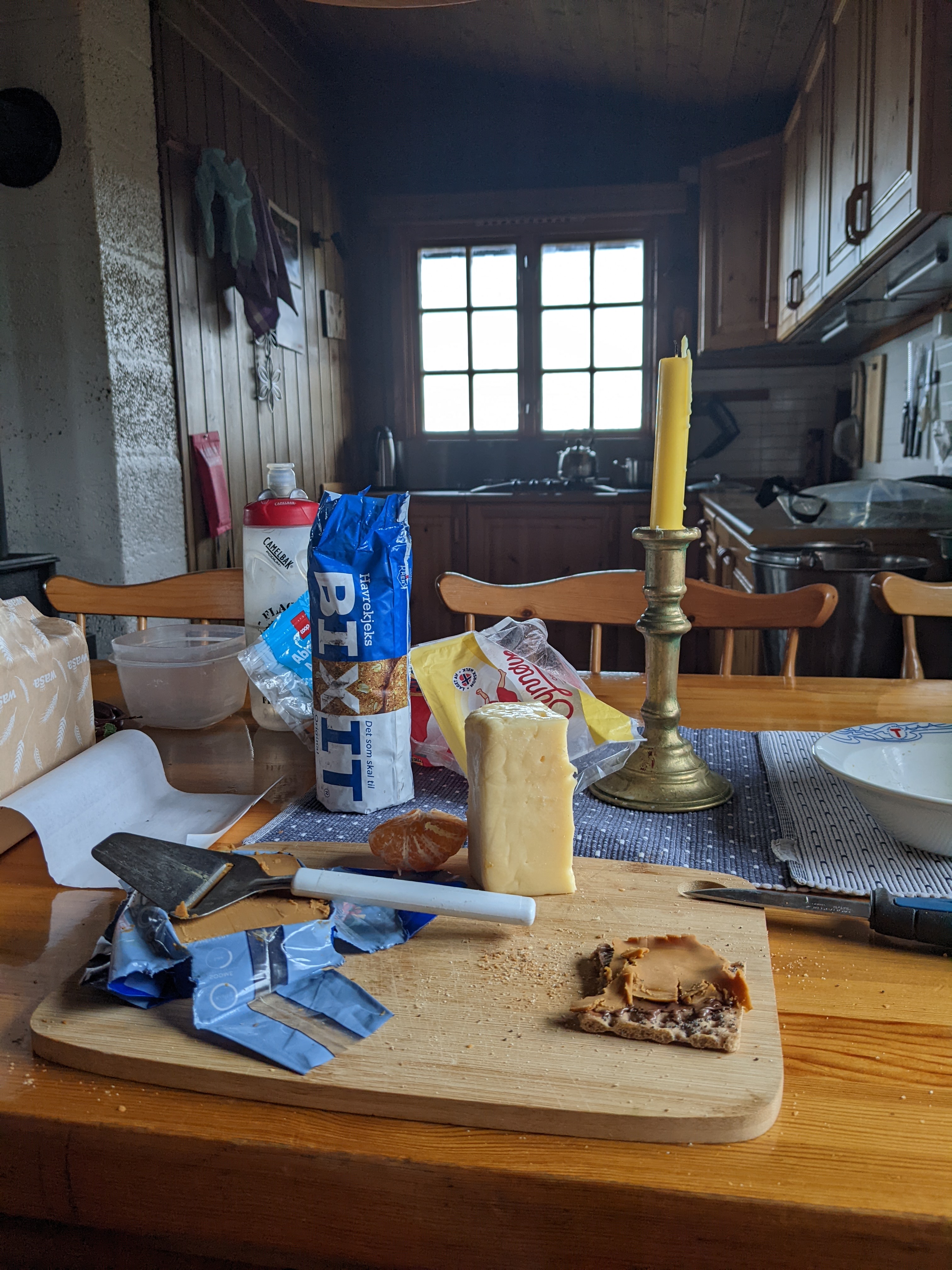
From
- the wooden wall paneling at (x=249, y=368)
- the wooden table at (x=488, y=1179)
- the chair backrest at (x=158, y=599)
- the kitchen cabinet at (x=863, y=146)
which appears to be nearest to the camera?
the wooden table at (x=488, y=1179)

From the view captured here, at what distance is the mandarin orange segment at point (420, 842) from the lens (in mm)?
594

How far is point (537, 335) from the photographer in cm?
478

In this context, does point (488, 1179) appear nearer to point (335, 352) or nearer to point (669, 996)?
point (669, 996)

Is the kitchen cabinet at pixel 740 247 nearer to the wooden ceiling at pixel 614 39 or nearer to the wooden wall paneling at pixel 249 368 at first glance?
the wooden ceiling at pixel 614 39

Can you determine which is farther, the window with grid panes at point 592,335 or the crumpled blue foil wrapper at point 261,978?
the window with grid panes at point 592,335

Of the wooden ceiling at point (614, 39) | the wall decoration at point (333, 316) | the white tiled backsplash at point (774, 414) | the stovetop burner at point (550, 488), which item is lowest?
the stovetop burner at point (550, 488)

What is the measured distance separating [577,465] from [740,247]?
121 centimetres

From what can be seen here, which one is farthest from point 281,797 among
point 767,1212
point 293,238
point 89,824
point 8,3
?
point 293,238

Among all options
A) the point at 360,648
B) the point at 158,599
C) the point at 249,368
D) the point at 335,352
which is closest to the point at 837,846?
the point at 360,648

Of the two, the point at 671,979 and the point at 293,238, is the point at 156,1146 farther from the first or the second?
the point at 293,238

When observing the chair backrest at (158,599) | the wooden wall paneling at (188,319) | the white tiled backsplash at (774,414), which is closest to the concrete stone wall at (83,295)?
the wooden wall paneling at (188,319)

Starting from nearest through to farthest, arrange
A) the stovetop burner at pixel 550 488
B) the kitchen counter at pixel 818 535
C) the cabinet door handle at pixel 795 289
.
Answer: the kitchen counter at pixel 818 535
the cabinet door handle at pixel 795 289
the stovetop burner at pixel 550 488

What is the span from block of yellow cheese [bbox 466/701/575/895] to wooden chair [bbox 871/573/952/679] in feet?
3.19

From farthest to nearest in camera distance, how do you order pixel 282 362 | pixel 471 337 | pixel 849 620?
pixel 471 337 < pixel 282 362 < pixel 849 620
